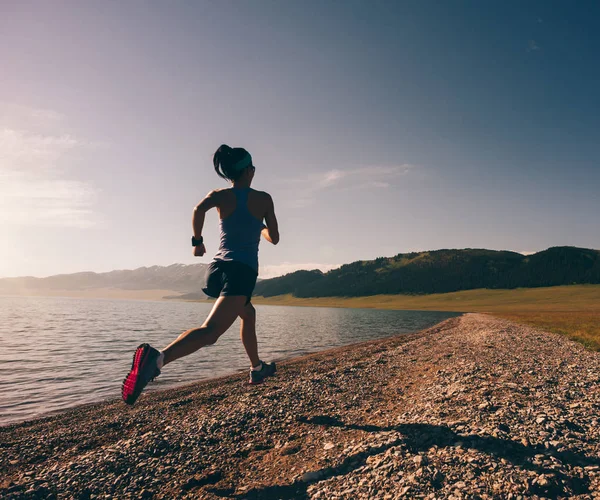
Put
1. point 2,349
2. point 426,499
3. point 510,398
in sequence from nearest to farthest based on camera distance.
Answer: point 426,499 < point 510,398 < point 2,349

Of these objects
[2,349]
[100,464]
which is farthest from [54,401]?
[2,349]

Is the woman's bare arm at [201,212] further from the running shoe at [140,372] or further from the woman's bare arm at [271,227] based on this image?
the running shoe at [140,372]

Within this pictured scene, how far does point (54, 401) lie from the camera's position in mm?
13531

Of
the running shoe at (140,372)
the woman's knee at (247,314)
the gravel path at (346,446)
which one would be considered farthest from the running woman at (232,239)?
the gravel path at (346,446)

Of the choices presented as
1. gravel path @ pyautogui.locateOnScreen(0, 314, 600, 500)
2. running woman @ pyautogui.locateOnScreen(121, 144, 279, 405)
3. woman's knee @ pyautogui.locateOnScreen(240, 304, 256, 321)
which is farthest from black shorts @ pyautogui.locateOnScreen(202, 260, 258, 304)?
gravel path @ pyautogui.locateOnScreen(0, 314, 600, 500)

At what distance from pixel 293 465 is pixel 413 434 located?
2018 millimetres

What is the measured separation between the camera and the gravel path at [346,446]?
4078 millimetres

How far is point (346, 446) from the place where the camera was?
5402mm

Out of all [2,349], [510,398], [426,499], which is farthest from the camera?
[2,349]

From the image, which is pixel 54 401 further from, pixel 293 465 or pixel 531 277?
pixel 531 277

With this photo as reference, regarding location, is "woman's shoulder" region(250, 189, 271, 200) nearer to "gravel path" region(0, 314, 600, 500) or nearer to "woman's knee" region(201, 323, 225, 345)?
"woman's knee" region(201, 323, 225, 345)

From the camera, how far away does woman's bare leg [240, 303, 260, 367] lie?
6090mm

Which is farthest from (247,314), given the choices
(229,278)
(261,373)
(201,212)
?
(201,212)

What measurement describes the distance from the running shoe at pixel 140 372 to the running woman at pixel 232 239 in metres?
0.30
